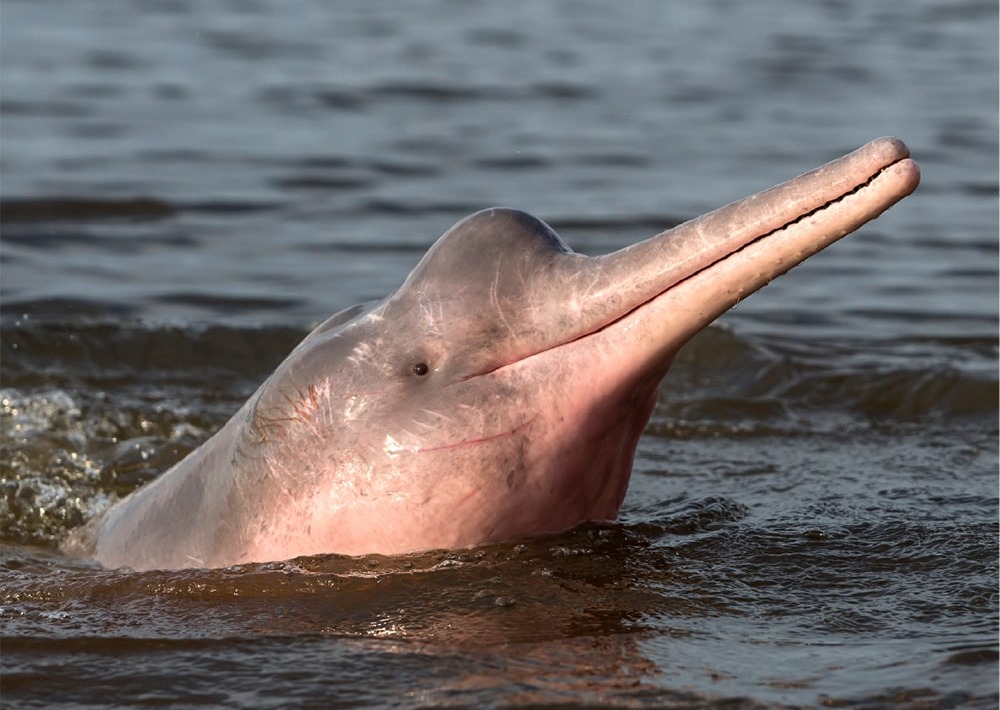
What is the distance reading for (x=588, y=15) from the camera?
24516 millimetres

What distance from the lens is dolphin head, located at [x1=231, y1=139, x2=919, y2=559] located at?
5172 millimetres

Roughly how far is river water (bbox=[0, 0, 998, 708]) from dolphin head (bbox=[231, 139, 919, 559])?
0.62 ft

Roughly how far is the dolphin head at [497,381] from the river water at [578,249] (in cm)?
19

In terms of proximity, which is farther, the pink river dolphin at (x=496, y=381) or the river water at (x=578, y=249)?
the river water at (x=578, y=249)

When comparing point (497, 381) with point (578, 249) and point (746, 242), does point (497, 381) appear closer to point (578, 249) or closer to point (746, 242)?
point (746, 242)

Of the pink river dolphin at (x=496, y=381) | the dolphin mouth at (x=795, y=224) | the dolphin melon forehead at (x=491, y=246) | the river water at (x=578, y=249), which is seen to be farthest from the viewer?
the dolphin melon forehead at (x=491, y=246)

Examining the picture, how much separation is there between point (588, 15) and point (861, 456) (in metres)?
16.8

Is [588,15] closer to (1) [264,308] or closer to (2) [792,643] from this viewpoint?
(1) [264,308]

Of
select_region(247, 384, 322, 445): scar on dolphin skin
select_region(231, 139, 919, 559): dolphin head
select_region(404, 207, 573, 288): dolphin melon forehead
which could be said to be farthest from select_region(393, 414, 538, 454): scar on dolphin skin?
select_region(404, 207, 573, 288): dolphin melon forehead

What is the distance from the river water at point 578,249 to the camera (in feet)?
17.6

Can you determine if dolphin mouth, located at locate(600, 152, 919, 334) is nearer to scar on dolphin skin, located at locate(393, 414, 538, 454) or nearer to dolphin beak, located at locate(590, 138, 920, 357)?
dolphin beak, located at locate(590, 138, 920, 357)

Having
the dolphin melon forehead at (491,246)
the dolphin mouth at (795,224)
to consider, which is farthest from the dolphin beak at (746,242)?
the dolphin melon forehead at (491,246)

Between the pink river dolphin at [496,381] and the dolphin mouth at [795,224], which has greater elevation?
the dolphin mouth at [795,224]

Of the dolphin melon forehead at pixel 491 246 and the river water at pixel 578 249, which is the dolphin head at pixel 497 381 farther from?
the river water at pixel 578 249
